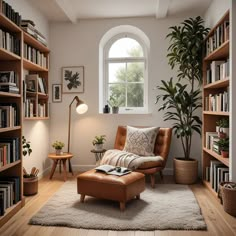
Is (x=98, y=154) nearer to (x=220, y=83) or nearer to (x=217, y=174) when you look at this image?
(x=217, y=174)

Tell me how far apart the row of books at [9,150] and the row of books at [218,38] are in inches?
102

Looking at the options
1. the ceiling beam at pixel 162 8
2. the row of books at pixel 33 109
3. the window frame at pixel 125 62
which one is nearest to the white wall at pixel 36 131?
the row of books at pixel 33 109

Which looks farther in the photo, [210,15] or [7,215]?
[210,15]

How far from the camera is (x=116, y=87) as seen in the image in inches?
180

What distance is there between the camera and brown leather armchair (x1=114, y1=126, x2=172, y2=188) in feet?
11.2

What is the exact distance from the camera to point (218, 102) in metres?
3.14

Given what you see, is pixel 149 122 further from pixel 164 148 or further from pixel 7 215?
pixel 7 215

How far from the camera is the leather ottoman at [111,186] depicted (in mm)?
2584

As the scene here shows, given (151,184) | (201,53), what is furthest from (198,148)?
(201,53)

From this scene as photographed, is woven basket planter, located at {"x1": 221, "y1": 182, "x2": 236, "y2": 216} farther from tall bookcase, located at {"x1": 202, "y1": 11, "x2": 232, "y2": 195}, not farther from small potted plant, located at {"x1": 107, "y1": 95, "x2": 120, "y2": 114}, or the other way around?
small potted plant, located at {"x1": 107, "y1": 95, "x2": 120, "y2": 114}

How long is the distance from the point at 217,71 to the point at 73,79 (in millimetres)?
2347

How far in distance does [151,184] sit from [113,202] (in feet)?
2.81

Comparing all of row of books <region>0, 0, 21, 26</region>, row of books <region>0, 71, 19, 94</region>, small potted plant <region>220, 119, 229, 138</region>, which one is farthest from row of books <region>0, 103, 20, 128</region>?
small potted plant <region>220, 119, 229, 138</region>

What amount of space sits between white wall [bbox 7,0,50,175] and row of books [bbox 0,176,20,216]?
2.54 ft
